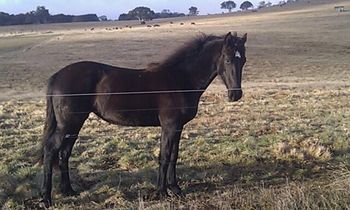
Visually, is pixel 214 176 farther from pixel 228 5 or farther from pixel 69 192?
pixel 228 5

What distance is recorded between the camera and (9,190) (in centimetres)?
623

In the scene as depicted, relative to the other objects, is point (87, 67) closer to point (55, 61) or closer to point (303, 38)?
point (55, 61)

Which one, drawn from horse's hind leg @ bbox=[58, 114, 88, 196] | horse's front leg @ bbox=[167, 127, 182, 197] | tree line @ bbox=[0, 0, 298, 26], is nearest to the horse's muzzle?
horse's front leg @ bbox=[167, 127, 182, 197]

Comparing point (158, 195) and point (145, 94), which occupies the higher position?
point (145, 94)

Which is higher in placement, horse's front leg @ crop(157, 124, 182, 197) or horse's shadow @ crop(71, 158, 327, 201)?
horse's front leg @ crop(157, 124, 182, 197)

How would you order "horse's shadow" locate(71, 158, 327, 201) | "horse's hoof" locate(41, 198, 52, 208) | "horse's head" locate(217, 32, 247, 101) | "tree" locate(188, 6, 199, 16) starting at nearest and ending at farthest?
"horse's hoof" locate(41, 198, 52, 208)
"horse's head" locate(217, 32, 247, 101)
"horse's shadow" locate(71, 158, 327, 201)
"tree" locate(188, 6, 199, 16)

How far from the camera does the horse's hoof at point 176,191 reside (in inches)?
243

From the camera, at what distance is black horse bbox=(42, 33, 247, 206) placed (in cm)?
607

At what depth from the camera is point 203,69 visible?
20.8 feet

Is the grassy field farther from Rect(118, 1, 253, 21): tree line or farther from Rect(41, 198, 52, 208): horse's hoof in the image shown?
Rect(118, 1, 253, 21): tree line

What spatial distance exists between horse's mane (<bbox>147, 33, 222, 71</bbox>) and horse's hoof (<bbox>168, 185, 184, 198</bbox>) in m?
1.62

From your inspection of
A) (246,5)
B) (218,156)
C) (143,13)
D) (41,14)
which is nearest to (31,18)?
(41,14)

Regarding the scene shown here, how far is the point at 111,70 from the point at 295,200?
313cm

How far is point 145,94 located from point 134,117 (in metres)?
0.36
